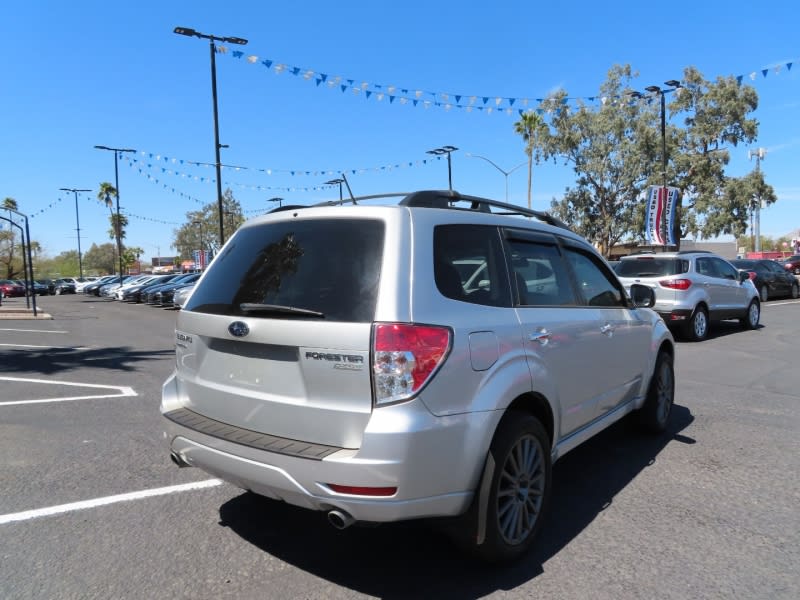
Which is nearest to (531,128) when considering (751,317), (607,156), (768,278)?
(607,156)

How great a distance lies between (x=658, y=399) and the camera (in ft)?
17.1

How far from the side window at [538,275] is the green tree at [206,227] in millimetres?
54007

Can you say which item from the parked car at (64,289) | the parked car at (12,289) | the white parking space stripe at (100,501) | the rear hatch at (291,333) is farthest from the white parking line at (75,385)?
the parked car at (64,289)

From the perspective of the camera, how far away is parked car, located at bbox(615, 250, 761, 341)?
37.0 ft

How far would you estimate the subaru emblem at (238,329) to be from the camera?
2920mm

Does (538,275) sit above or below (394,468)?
above

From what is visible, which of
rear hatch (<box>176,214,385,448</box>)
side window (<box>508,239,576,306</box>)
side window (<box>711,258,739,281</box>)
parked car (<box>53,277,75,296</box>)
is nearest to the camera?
rear hatch (<box>176,214,385,448</box>)

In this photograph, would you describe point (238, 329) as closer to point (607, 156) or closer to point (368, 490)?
point (368, 490)

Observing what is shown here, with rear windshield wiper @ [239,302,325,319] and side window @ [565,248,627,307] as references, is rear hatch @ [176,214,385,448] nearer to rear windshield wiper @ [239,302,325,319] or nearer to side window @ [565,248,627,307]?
rear windshield wiper @ [239,302,325,319]

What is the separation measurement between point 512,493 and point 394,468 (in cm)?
88

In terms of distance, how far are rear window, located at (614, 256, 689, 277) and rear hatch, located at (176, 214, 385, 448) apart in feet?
33.1

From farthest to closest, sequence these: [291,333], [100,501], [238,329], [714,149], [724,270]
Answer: [714,149] < [724,270] < [100,501] < [238,329] < [291,333]

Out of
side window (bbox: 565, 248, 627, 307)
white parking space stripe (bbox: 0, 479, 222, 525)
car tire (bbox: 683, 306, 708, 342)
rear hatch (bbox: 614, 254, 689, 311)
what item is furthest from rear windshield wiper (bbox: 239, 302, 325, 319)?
car tire (bbox: 683, 306, 708, 342)

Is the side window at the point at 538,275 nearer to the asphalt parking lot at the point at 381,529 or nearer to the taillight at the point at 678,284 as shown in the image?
the asphalt parking lot at the point at 381,529
